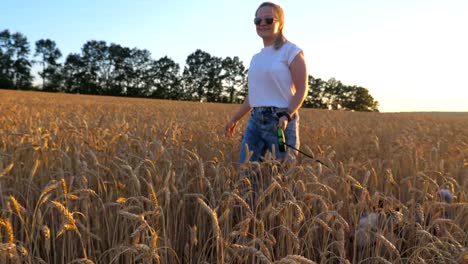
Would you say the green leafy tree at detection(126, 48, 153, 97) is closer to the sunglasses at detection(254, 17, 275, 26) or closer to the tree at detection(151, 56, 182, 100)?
the tree at detection(151, 56, 182, 100)

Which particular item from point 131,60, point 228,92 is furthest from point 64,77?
point 228,92

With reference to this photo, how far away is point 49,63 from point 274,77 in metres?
72.4

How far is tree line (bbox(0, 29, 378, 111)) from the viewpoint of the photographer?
63312mm

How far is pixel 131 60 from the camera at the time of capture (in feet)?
241

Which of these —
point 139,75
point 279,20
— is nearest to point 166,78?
point 139,75

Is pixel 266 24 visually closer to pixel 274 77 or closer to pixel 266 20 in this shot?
pixel 266 20

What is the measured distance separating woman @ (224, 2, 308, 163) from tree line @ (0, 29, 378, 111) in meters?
61.3

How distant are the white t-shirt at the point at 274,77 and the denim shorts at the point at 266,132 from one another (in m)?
0.08

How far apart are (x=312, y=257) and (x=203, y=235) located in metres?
0.70

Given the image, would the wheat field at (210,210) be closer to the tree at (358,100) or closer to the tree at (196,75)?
the tree at (196,75)

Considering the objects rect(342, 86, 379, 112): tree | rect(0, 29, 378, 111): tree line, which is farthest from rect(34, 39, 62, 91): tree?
rect(342, 86, 379, 112): tree

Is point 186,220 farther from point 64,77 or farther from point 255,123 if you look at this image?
point 64,77

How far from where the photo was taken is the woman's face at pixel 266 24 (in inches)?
133

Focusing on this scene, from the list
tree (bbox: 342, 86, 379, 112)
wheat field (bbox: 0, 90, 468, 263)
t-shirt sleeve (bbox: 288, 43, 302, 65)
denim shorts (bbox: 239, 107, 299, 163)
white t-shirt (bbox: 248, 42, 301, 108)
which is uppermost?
tree (bbox: 342, 86, 379, 112)
